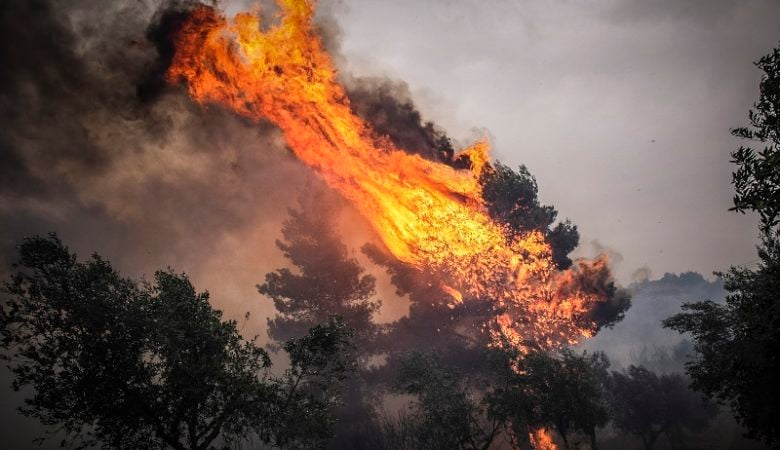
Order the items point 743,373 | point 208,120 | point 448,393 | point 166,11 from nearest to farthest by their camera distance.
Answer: point 743,373, point 448,393, point 166,11, point 208,120

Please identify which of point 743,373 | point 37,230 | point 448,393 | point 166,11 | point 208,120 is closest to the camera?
point 743,373

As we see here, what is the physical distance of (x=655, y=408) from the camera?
41469 mm

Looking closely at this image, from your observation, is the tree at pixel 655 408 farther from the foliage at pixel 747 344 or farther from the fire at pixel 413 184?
the foliage at pixel 747 344

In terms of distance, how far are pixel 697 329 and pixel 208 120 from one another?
5151cm

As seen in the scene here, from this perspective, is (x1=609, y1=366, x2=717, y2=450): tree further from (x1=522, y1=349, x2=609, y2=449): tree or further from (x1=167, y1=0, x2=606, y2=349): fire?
(x1=522, y1=349, x2=609, y2=449): tree

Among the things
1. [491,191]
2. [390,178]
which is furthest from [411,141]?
[491,191]

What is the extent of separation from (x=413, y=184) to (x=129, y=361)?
31.0 metres

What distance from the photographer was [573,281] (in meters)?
43.7

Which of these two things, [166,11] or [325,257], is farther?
[325,257]

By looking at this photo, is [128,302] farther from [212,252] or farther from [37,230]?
[212,252]

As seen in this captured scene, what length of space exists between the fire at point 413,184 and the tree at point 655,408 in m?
8.63

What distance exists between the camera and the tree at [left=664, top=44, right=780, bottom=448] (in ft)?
35.0

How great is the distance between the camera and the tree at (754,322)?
1066cm

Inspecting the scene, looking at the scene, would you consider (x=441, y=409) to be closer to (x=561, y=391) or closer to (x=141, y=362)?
(x=561, y=391)
